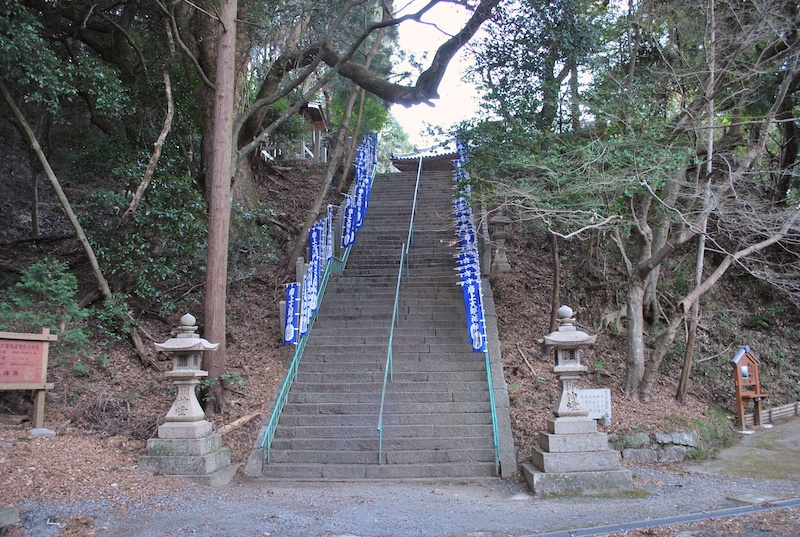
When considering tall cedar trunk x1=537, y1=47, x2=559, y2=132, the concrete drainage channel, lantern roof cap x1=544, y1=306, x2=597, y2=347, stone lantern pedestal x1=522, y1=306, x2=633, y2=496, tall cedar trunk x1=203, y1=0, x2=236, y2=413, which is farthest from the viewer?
tall cedar trunk x1=537, y1=47, x2=559, y2=132

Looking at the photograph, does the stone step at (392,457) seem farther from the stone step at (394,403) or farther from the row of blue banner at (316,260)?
the row of blue banner at (316,260)

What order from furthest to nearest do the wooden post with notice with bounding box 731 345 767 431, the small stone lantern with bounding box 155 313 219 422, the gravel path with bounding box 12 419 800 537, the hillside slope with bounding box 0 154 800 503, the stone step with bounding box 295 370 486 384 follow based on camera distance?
1. the wooden post with notice with bounding box 731 345 767 431
2. the stone step with bounding box 295 370 486 384
3. the small stone lantern with bounding box 155 313 219 422
4. the hillside slope with bounding box 0 154 800 503
5. the gravel path with bounding box 12 419 800 537

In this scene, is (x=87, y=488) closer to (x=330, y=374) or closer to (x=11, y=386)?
(x=11, y=386)

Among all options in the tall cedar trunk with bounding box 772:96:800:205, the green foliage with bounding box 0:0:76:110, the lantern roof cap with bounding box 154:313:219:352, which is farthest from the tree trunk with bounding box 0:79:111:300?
the tall cedar trunk with bounding box 772:96:800:205

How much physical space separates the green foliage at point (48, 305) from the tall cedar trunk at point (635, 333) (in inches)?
309

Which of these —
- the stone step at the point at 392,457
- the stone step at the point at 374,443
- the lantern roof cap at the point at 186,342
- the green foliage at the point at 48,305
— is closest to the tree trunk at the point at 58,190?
the green foliage at the point at 48,305

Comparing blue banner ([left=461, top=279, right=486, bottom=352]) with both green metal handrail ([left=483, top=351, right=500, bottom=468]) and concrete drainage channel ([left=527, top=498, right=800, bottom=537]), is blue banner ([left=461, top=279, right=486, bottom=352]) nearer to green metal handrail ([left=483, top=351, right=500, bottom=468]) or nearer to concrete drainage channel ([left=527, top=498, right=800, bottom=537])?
green metal handrail ([left=483, top=351, right=500, bottom=468])

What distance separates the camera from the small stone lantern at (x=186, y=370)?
6641mm

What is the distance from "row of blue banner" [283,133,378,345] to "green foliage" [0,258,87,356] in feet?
9.56

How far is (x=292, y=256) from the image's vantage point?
12.6 metres

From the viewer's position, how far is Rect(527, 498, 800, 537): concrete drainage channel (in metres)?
4.80

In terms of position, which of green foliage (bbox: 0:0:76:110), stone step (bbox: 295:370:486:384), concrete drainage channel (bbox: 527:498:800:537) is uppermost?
green foliage (bbox: 0:0:76:110)

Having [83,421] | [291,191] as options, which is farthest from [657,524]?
[291,191]

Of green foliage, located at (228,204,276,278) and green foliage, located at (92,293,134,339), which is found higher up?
green foliage, located at (228,204,276,278)
